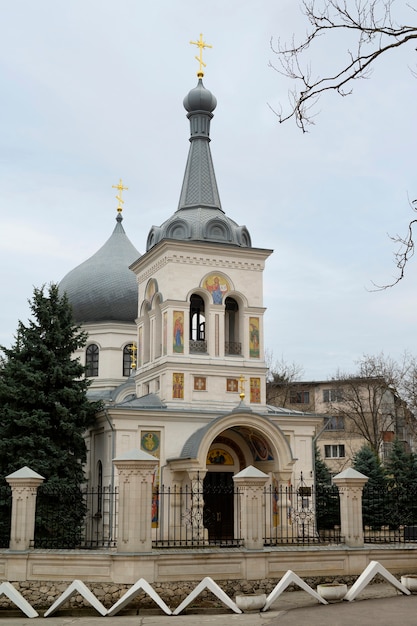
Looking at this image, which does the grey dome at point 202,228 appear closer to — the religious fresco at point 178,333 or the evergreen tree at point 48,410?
the religious fresco at point 178,333

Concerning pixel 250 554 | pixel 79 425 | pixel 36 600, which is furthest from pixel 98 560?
pixel 79 425

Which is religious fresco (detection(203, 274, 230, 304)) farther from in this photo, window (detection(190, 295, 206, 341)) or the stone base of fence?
the stone base of fence

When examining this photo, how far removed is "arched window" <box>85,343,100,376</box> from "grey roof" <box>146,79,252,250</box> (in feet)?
21.6

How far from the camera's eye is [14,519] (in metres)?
15.3

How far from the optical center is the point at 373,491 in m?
29.2

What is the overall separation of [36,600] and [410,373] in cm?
2947

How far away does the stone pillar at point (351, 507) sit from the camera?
16.1m

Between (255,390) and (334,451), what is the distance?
24578 millimetres

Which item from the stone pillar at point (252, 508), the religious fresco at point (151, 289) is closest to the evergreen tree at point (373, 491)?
the religious fresco at point (151, 289)

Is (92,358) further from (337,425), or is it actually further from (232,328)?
(337,425)

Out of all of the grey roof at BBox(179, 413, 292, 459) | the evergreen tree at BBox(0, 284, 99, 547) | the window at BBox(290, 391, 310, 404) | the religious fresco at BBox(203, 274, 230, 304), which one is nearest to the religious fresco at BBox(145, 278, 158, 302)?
the religious fresco at BBox(203, 274, 230, 304)

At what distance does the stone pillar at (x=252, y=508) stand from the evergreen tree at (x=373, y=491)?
480 inches

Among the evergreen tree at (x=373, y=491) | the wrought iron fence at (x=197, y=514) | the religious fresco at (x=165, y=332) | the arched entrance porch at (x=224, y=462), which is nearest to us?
the wrought iron fence at (x=197, y=514)

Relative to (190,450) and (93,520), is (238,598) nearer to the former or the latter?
(190,450)
